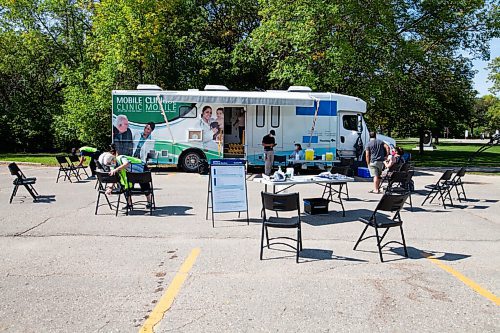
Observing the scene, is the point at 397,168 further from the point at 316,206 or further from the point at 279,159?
the point at 279,159

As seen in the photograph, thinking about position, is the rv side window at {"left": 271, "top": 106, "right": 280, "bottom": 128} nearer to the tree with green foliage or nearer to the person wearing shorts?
the person wearing shorts

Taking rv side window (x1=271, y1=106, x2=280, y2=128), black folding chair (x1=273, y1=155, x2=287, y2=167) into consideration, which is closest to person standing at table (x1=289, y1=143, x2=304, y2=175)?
black folding chair (x1=273, y1=155, x2=287, y2=167)

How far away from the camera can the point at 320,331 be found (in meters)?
4.07

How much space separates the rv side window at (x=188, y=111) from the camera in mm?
18156

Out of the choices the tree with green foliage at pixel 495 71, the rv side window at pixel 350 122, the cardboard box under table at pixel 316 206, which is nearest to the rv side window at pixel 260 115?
the rv side window at pixel 350 122

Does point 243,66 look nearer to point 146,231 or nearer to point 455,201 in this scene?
point 455,201

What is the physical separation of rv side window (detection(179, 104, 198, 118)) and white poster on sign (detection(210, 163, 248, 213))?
9.64 meters

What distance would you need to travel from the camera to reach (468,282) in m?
5.46

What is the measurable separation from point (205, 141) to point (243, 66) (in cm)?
896

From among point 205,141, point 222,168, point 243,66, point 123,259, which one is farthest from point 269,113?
point 123,259

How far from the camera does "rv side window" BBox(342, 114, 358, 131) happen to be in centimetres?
1902

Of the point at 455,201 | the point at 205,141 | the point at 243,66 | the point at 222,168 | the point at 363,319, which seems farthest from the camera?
the point at 243,66

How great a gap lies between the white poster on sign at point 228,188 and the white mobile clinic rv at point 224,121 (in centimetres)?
881

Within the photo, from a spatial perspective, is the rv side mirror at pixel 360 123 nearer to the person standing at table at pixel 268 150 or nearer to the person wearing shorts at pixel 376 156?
the person standing at table at pixel 268 150
